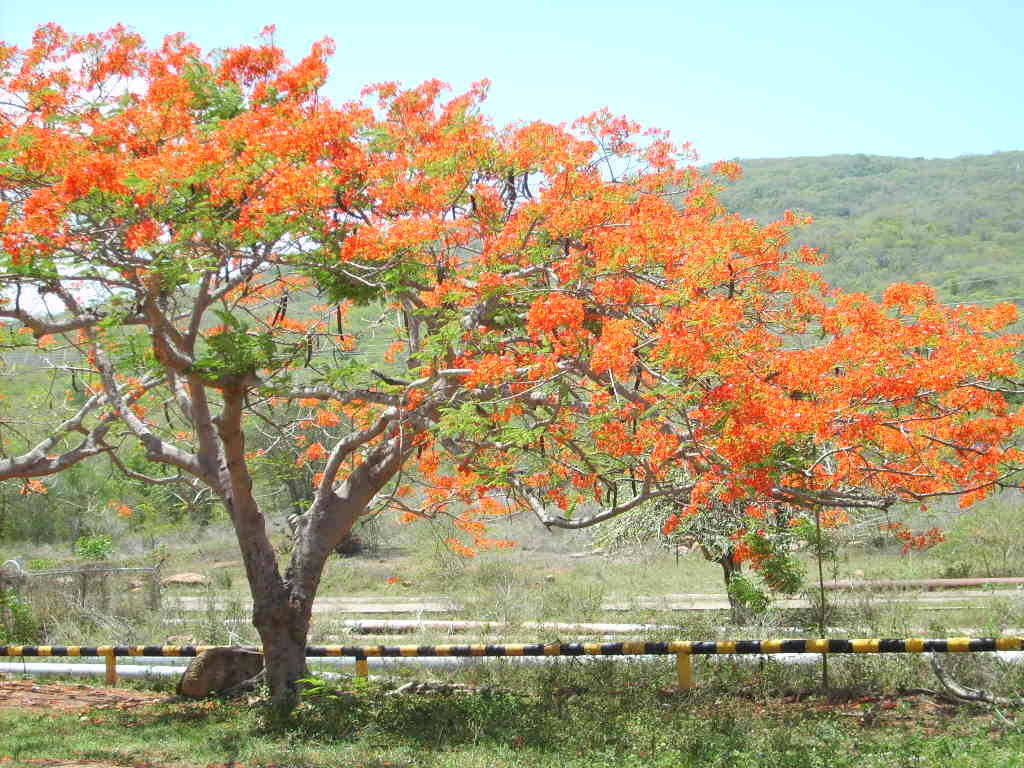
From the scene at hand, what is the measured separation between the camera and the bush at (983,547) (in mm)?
19391

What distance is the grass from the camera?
671cm

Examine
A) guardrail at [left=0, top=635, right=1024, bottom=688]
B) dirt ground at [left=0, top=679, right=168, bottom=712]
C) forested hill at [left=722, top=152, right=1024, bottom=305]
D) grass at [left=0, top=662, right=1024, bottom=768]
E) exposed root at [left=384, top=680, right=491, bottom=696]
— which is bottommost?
dirt ground at [left=0, top=679, right=168, bottom=712]

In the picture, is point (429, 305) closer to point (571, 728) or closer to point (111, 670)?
point (571, 728)

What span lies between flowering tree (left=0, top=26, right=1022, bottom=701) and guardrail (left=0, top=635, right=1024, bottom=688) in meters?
1.13

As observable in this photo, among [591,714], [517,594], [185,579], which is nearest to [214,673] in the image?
[591,714]

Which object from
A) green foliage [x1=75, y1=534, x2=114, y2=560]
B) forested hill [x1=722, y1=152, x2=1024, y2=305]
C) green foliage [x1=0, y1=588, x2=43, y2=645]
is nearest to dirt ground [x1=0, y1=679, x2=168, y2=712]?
green foliage [x1=0, y1=588, x2=43, y2=645]

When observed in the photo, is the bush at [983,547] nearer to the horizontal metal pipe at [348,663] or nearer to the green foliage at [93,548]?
the horizontal metal pipe at [348,663]

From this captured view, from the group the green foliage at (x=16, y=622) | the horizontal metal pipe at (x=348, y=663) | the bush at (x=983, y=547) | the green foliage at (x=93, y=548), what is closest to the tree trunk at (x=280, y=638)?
the horizontal metal pipe at (x=348, y=663)

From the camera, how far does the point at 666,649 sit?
8.75 m

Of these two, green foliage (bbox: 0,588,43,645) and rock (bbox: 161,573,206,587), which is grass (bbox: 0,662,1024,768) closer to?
green foliage (bbox: 0,588,43,645)

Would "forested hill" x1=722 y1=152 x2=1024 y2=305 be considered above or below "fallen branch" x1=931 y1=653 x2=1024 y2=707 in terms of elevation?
above

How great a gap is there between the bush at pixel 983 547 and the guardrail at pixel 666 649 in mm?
12433

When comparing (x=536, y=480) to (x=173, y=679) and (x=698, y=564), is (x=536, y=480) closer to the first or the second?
(x=173, y=679)

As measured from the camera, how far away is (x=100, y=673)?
36.9 feet
